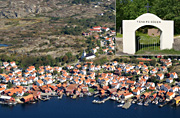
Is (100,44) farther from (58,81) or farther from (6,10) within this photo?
(6,10)

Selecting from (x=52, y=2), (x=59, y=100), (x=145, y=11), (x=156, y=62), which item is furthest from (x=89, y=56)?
(x=52, y=2)

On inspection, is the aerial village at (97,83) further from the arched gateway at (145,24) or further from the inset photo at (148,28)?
the arched gateway at (145,24)

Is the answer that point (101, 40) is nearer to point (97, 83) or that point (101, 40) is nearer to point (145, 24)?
point (97, 83)

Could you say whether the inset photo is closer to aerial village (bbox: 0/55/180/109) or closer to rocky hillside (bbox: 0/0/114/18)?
aerial village (bbox: 0/55/180/109)

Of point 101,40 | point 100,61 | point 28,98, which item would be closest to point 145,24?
point 28,98

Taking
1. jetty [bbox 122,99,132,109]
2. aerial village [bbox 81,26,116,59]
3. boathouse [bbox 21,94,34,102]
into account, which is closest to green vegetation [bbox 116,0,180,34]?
jetty [bbox 122,99,132,109]
